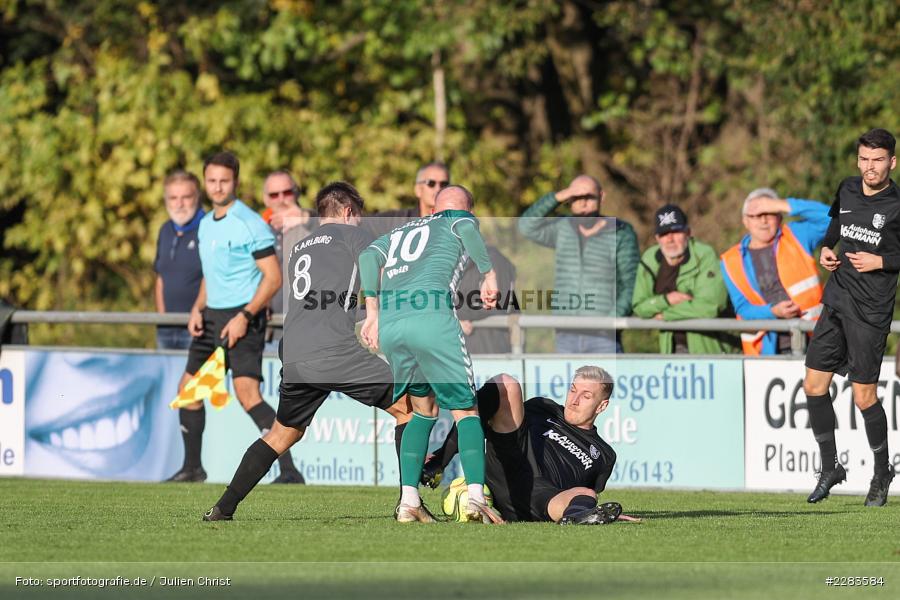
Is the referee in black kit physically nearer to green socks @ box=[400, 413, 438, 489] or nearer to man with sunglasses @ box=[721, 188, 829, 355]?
man with sunglasses @ box=[721, 188, 829, 355]

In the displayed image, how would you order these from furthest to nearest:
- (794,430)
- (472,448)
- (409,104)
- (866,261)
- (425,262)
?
(409,104) < (794,430) < (866,261) < (425,262) < (472,448)

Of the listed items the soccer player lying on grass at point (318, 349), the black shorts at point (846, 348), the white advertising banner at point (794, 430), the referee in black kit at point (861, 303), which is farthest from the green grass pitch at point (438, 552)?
the white advertising banner at point (794, 430)

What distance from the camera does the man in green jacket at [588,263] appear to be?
1266cm

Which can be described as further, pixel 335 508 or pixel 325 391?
pixel 335 508

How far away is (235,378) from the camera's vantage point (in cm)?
1192

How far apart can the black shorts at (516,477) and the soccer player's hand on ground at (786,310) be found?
390 cm

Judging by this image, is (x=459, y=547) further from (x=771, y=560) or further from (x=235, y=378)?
(x=235, y=378)

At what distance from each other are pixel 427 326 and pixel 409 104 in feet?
43.4

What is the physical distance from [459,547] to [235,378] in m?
4.56

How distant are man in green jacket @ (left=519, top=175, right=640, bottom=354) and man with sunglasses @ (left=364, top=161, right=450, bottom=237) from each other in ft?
3.20

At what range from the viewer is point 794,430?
11812 millimetres

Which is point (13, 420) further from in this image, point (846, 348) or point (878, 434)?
point (878, 434)

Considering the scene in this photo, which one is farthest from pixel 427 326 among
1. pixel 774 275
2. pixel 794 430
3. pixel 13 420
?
pixel 13 420

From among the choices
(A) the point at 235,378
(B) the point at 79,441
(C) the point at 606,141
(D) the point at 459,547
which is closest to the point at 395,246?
(D) the point at 459,547
